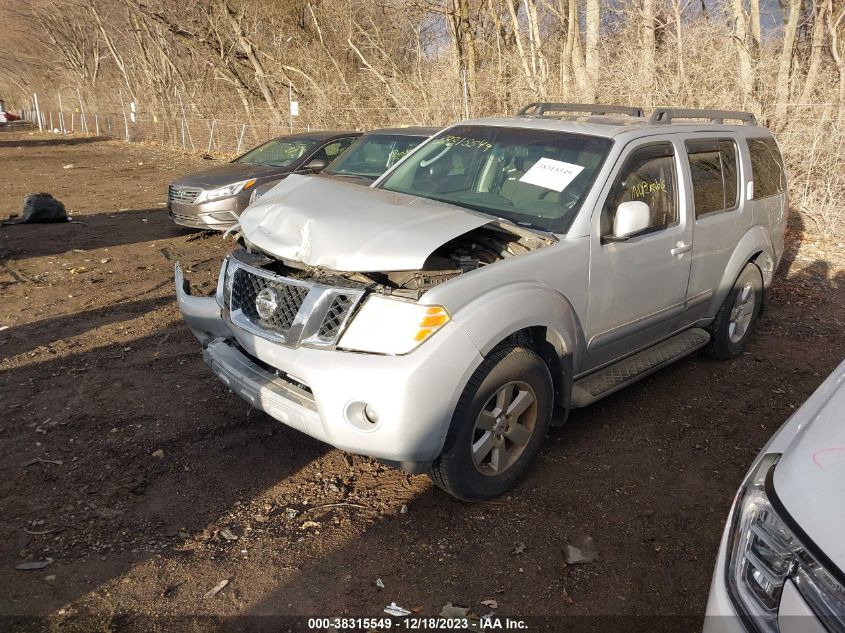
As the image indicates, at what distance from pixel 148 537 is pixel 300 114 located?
63.3 feet

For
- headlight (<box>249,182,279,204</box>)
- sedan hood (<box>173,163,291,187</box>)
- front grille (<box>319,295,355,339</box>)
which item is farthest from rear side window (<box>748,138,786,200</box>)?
sedan hood (<box>173,163,291,187</box>)

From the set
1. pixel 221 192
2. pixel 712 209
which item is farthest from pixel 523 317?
pixel 221 192

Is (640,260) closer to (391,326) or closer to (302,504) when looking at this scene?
(391,326)

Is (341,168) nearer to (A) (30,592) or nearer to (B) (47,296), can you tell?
(B) (47,296)

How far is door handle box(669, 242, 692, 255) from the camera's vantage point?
4098 mm

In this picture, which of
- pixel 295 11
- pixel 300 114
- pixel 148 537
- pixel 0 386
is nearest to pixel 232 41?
pixel 295 11

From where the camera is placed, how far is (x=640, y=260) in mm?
3844

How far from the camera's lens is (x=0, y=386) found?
4438 millimetres

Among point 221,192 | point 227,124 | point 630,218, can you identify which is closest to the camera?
point 630,218

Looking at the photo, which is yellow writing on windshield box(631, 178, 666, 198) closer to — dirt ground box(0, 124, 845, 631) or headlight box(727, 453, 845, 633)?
dirt ground box(0, 124, 845, 631)

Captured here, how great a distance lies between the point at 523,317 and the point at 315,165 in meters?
7.09

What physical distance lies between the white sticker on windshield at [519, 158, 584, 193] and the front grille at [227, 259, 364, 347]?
151 cm

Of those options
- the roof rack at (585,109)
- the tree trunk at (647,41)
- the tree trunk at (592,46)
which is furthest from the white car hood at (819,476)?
the tree trunk at (592,46)

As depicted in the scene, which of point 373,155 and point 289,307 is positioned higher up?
point 373,155
